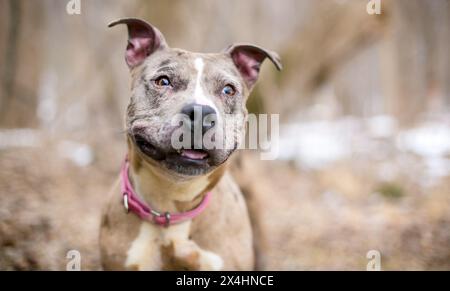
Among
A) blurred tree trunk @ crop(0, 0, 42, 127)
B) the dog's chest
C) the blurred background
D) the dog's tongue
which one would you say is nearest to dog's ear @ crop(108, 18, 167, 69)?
the dog's tongue

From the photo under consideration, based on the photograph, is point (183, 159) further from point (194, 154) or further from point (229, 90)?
point (229, 90)

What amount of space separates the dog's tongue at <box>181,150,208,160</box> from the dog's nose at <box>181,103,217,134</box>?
0.18 meters

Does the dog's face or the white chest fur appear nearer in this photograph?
the dog's face

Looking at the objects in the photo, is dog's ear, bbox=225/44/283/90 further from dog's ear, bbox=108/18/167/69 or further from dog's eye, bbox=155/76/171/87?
dog's eye, bbox=155/76/171/87

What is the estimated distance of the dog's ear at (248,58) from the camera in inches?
138

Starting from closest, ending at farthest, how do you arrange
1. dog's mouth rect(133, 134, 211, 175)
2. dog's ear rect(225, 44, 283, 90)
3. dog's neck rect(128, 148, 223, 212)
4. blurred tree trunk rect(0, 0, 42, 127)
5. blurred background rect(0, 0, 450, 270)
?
dog's mouth rect(133, 134, 211, 175)
dog's neck rect(128, 148, 223, 212)
dog's ear rect(225, 44, 283, 90)
blurred background rect(0, 0, 450, 270)
blurred tree trunk rect(0, 0, 42, 127)

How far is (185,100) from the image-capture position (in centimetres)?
284

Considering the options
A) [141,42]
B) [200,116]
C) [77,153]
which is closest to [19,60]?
[77,153]

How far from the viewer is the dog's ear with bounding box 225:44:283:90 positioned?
349 centimetres

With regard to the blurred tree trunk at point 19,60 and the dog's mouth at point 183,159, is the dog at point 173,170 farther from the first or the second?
the blurred tree trunk at point 19,60

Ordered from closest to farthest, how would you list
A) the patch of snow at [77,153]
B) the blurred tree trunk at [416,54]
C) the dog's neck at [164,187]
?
the dog's neck at [164,187]
the patch of snow at [77,153]
the blurred tree trunk at [416,54]

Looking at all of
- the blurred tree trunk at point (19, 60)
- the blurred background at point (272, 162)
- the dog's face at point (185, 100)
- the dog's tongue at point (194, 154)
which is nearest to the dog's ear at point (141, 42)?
the dog's face at point (185, 100)

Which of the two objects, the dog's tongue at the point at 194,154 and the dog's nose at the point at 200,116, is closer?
the dog's nose at the point at 200,116

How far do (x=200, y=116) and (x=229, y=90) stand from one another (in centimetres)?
61
